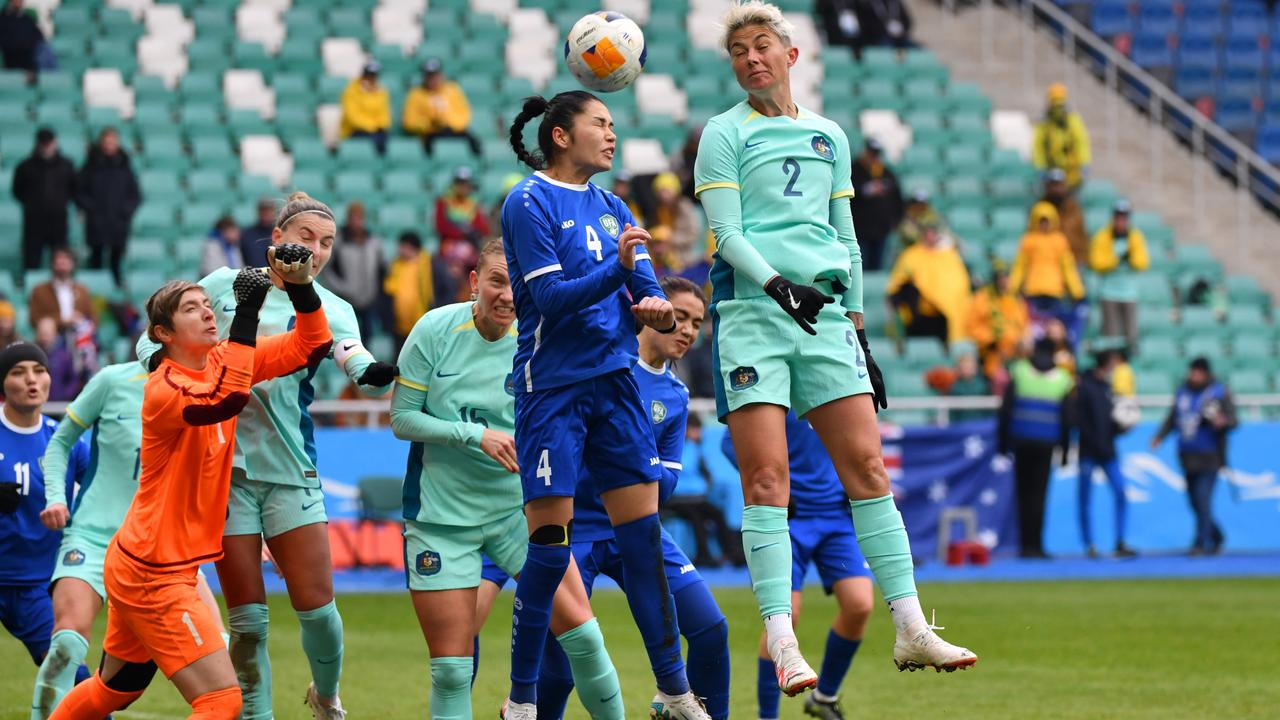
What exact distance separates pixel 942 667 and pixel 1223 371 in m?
18.2

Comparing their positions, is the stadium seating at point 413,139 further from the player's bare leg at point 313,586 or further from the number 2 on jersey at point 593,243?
the number 2 on jersey at point 593,243

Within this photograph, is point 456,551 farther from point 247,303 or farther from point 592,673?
point 247,303

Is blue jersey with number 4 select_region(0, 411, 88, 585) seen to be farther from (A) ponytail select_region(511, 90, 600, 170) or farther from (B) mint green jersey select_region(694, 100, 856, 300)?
(B) mint green jersey select_region(694, 100, 856, 300)

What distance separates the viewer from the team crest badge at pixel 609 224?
6859 mm

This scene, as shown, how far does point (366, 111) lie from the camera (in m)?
21.8

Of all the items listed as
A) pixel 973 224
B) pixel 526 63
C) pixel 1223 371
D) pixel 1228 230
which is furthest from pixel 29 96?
pixel 1228 230

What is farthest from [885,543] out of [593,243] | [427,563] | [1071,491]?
[1071,491]

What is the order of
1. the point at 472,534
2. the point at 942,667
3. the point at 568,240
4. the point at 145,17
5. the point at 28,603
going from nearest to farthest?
1. the point at 942,667
2. the point at 568,240
3. the point at 472,534
4. the point at 28,603
5. the point at 145,17

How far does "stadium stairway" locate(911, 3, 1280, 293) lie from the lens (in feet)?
87.4

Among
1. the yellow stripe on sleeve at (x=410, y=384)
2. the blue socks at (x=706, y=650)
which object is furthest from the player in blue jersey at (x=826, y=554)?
the yellow stripe on sleeve at (x=410, y=384)

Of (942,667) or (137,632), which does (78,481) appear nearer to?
(137,632)

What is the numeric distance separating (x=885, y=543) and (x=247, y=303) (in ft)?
8.43

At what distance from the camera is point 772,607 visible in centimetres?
659

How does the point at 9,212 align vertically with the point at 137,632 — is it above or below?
above
